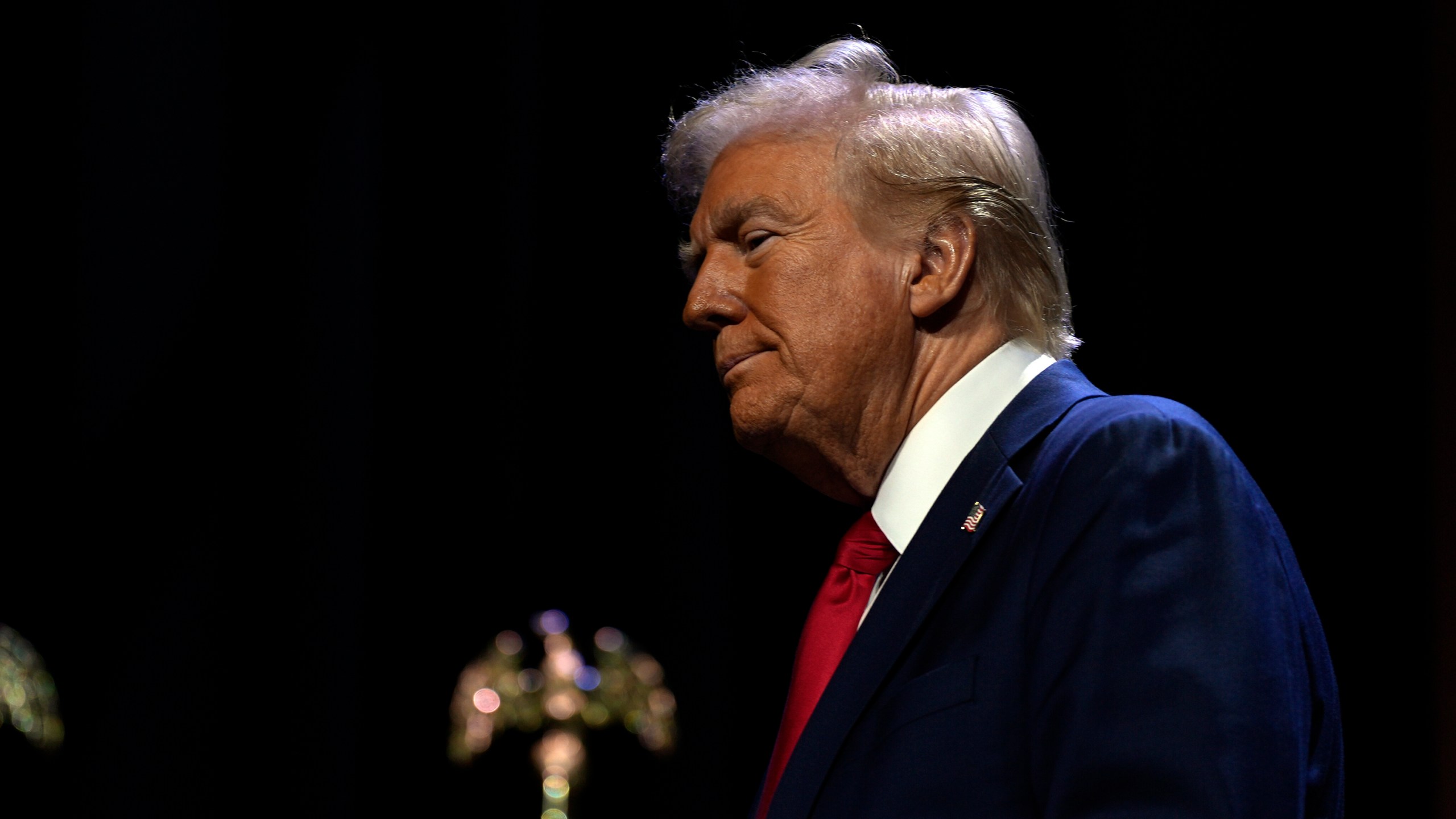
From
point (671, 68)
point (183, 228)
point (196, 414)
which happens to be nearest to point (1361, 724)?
point (671, 68)

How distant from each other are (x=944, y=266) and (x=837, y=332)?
13 cm

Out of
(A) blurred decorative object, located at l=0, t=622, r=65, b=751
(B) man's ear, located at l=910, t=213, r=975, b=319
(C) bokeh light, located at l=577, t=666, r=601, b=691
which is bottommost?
(A) blurred decorative object, located at l=0, t=622, r=65, b=751

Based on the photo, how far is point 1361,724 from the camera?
6.61ft

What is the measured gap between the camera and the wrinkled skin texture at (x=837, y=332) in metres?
1.31

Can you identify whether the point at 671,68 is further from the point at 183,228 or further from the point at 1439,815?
the point at 1439,815

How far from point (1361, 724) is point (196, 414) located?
7.25ft

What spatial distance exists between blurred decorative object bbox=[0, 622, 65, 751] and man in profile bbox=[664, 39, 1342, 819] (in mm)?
1702

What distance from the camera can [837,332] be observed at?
1.31 metres

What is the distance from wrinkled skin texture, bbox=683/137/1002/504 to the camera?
131cm

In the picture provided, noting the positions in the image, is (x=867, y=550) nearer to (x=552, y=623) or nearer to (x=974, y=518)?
(x=974, y=518)

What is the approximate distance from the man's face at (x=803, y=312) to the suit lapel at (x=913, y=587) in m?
0.18

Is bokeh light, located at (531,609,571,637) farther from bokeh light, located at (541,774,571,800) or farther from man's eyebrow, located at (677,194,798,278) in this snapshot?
man's eyebrow, located at (677,194,798,278)

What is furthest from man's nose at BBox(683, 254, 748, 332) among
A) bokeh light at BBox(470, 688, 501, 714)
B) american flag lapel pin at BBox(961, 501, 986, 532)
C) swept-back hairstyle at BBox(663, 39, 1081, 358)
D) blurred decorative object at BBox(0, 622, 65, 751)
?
blurred decorative object at BBox(0, 622, 65, 751)

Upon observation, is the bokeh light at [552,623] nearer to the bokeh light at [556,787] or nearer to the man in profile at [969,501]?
the bokeh light at [556,787]
